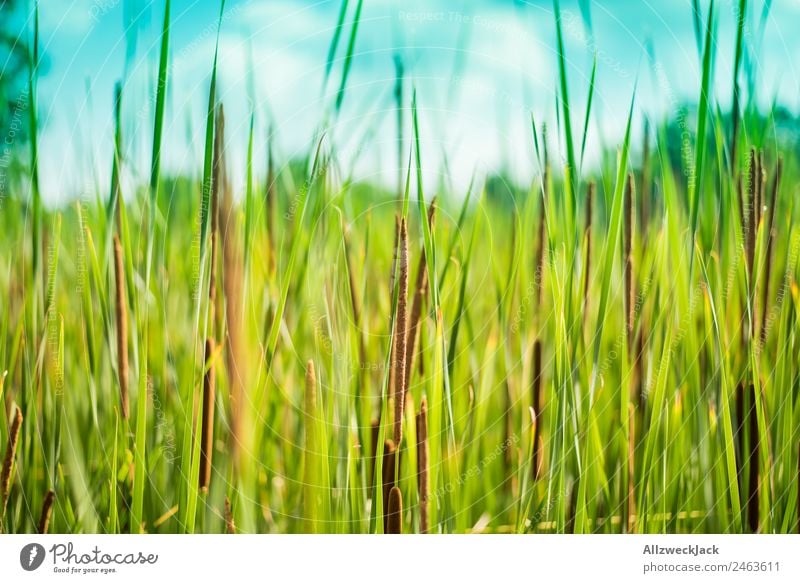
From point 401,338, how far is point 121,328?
305 mm

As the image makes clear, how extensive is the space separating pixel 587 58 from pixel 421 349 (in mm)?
400

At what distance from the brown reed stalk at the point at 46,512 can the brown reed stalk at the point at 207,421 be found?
6.6 inches

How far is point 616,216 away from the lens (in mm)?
Result: 670

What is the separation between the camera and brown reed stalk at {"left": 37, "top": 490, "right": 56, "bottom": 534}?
0.64 metres

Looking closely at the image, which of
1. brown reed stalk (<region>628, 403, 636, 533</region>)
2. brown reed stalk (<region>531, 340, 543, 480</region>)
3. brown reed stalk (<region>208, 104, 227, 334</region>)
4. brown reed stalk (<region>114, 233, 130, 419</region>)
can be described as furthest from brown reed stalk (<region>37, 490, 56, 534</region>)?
brown reed stalk (<region>628, 403, 636, 533</region>)

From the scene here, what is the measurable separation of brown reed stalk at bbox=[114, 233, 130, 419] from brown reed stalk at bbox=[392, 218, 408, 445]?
0.95 feet

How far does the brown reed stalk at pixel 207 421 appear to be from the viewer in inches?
24.2

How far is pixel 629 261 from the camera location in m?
A: 0.67
